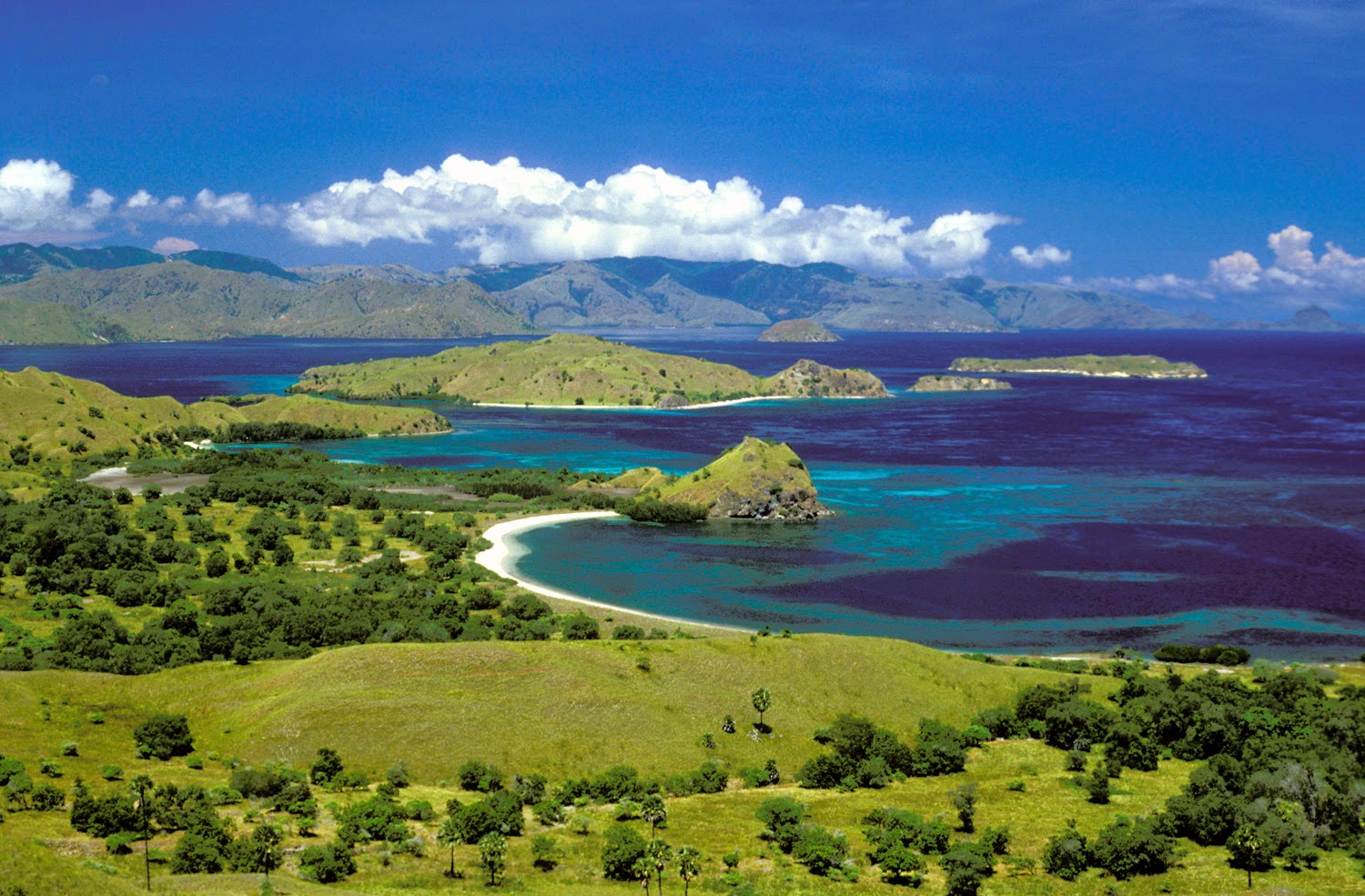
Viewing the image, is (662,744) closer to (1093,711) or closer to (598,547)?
(1093,711)

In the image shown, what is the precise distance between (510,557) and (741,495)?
4991 cm

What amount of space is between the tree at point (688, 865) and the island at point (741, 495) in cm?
12205

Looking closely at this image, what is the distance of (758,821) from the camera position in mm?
69812

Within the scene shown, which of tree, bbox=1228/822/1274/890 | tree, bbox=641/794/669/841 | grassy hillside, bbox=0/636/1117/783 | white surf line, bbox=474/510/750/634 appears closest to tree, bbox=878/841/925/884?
tree, bbox=641/794/669/841

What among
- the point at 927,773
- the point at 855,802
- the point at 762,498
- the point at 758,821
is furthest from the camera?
the point at 762,498

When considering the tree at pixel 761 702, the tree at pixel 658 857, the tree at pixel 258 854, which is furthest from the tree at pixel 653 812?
the tree at pixel 258 854

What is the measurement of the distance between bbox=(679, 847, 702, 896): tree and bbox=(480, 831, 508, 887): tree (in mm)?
9854

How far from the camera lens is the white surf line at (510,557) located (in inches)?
4934

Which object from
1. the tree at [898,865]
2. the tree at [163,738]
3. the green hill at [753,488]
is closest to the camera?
the tree at [898,865]

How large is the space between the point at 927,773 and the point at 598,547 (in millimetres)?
86983

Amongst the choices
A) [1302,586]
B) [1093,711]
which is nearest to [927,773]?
[1093,711]

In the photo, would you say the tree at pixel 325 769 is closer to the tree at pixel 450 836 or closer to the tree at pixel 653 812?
the tree at pixel 450 836

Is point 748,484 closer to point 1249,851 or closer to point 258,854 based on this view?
point 1249,851

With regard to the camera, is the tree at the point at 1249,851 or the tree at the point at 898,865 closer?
the tree at the point at 898,865
